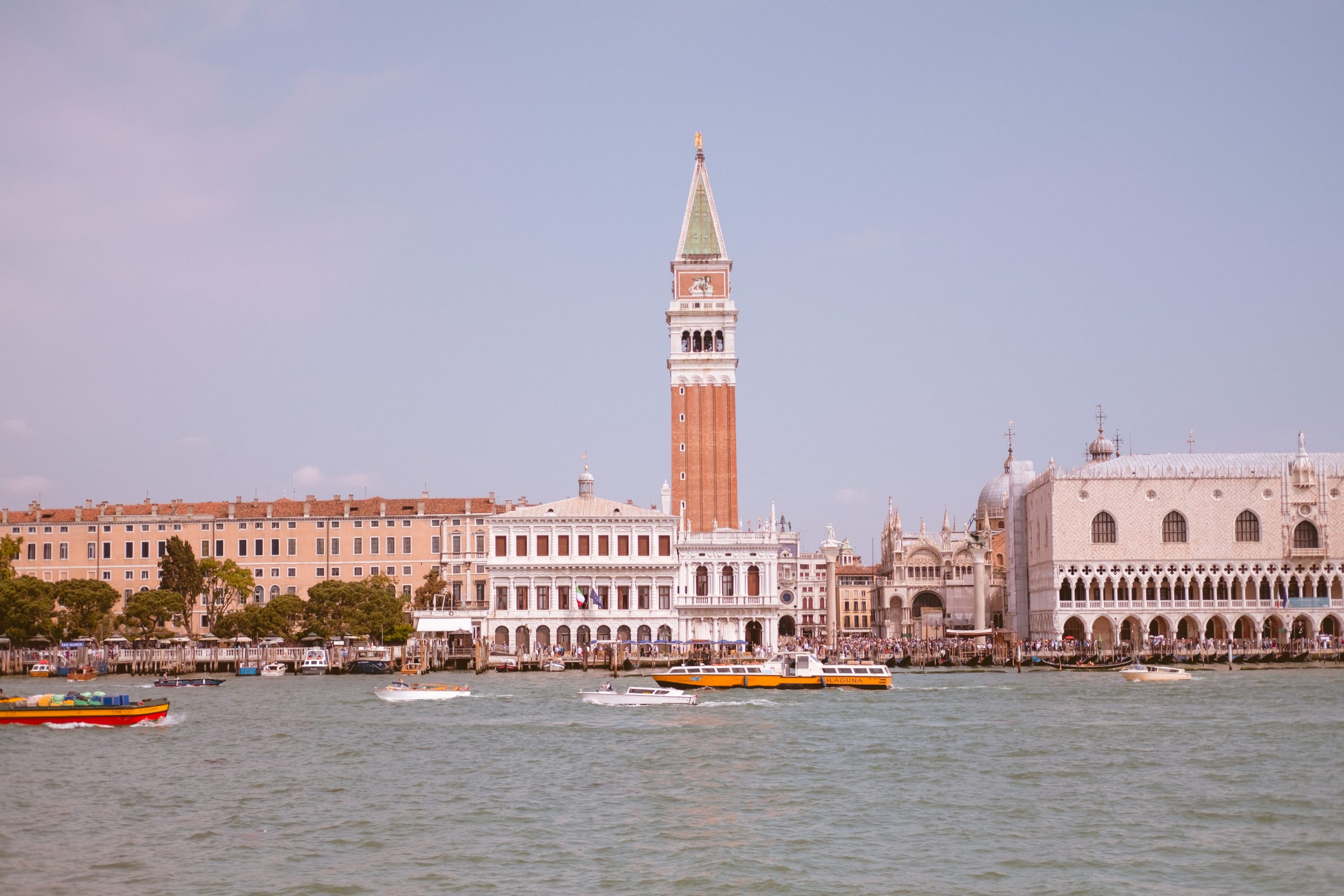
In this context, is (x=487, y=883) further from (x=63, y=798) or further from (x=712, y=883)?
(x=63, y=798)

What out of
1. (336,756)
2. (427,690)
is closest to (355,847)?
(336,756)

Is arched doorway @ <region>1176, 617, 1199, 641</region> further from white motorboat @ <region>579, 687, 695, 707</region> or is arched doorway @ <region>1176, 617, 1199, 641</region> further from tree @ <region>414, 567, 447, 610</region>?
white motorboat @ <region>579, 687, 695, 707</region>

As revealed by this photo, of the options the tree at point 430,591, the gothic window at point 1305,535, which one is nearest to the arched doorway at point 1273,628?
the gothic window at point 1305,535

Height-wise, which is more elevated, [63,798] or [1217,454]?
[1217,454]

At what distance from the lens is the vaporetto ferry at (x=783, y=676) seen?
4809 centimetres

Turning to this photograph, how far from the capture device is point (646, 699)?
43250 millimetres

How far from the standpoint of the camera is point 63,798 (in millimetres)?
24672

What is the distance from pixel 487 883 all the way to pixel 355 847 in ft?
10.1

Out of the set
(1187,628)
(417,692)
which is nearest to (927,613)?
(1187,628)

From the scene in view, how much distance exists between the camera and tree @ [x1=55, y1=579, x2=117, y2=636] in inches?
2645

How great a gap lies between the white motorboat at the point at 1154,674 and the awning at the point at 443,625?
29343 mm

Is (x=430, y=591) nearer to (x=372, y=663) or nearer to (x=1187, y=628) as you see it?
(x=372, y=663)

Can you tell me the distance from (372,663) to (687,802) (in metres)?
38.9

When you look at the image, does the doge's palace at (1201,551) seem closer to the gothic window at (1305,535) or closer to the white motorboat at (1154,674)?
the gothic window at (1305,535)
